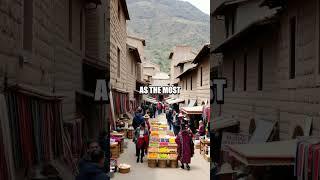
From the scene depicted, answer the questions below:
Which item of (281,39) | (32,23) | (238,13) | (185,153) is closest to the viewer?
(32,23)

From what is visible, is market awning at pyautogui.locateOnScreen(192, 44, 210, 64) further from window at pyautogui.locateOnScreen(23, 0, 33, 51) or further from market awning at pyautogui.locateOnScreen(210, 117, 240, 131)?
window at pyautogui.locateOnScreen(23, 0, 33, 51)

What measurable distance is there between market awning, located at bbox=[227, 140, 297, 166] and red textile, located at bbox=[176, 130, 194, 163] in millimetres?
8803

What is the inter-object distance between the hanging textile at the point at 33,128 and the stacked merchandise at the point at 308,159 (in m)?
3.83

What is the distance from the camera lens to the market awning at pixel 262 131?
11102 mm

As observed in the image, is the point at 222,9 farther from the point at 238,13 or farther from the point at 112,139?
the point at 112,139

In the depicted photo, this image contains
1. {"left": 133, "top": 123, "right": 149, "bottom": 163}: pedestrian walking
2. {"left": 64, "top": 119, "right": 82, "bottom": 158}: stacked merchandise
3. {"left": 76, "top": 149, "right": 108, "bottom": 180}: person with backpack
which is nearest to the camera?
{"left": 76, "top": 149, "right": 108, "bottom": 180}: person with backpack

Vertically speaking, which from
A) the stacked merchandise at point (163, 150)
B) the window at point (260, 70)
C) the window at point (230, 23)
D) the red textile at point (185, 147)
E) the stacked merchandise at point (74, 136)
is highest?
the window at point (230, 23)

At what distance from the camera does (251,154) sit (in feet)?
22.1

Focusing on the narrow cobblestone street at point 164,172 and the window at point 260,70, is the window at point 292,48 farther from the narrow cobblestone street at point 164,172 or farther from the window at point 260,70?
the narrow cobblestone street at point 164,172

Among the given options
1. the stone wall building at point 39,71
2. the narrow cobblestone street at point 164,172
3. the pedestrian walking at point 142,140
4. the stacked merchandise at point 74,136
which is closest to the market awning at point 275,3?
the stone wall building at point 39,71

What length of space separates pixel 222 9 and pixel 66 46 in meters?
8.48

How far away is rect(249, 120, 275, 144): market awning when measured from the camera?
36.4 feet

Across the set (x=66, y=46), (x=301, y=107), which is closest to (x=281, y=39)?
(x=301, y=107)

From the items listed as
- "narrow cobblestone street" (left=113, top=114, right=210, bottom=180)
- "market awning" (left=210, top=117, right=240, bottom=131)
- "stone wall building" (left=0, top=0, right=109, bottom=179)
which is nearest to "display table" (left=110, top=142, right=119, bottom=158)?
"narrow cobblestone street" (left=113, top=114, right=210, bottom=180)
